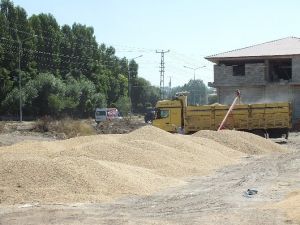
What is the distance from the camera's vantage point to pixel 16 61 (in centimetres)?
7506

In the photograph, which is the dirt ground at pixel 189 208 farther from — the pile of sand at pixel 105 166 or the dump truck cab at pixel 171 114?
the dump truck cab at pixel 171 114

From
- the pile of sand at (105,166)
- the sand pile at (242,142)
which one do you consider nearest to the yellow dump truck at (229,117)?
the sand pile at (242,142)

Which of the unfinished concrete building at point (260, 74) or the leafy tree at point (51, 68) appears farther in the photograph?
the leafy tree at point (51, 68)

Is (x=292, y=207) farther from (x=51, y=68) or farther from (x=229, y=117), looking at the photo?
(x=51, y=68)

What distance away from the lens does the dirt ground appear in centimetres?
988

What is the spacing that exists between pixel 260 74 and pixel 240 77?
1.86 metres

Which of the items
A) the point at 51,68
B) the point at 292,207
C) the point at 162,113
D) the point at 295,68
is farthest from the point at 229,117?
the point at 51,68

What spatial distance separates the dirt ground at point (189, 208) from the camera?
9875 mm

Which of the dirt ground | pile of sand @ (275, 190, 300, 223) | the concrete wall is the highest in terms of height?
the concrete wall

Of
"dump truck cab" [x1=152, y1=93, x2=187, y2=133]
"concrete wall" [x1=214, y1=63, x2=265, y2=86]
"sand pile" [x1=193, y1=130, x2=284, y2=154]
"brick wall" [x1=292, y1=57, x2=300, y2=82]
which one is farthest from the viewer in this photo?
"concrete wall" [x1=214, y1=63, x2=265, y2=86]

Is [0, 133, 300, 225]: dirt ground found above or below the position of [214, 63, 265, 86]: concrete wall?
below

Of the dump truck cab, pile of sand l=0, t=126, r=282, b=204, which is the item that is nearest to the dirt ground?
pile of sand l=0, t=126, r=282, b=204

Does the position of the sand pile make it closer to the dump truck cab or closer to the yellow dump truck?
the yellow dump truck

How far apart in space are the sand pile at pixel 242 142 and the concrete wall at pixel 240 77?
23.4 metres
